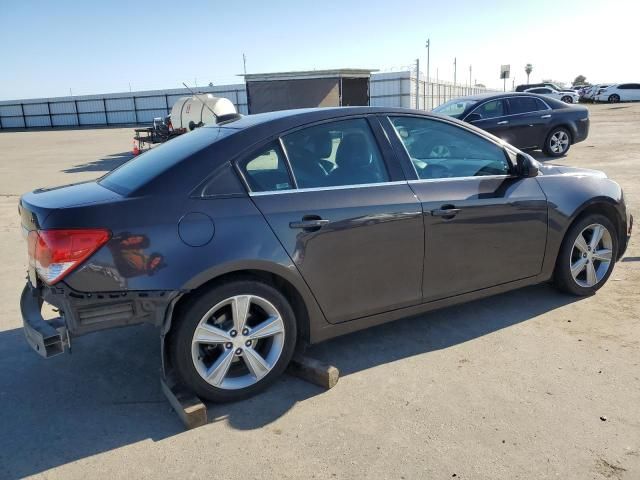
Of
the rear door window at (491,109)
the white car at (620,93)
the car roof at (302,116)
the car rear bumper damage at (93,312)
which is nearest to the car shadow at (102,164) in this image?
the rear door window at (491,109)

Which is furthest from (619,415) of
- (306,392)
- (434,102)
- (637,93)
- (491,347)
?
(637,93)

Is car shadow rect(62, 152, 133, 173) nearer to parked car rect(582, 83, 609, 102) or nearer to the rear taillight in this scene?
the rear taillight

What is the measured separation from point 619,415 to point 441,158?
80.9 inches

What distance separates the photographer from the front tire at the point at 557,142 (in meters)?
12.8

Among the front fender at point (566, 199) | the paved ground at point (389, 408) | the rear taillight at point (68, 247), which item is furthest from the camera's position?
the front fender at point (566, 199)

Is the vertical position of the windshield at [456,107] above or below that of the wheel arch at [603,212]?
above

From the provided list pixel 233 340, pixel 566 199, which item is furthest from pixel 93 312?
pixel 566 199

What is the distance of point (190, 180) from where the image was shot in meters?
3.01

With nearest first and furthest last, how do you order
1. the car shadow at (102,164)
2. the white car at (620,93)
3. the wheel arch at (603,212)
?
the wheel arch at (603,212) → the car shadow at (102,164) → the white car at (620,93)

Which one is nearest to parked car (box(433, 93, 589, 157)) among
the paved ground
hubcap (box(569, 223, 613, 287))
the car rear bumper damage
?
hubcap (box(569, 223, 613, 287))

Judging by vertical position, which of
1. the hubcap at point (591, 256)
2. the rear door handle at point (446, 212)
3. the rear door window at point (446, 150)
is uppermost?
the rear door window at point (446, 150)

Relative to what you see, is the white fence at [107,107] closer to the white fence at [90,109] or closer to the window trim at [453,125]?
the white fence at [90,109]

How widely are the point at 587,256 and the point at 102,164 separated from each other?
15655 mm

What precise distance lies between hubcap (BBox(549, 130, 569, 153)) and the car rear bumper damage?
1219 cm
